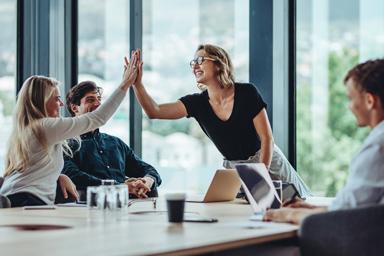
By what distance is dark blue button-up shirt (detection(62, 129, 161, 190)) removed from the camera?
11.3ft

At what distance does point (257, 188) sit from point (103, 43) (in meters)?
3.37

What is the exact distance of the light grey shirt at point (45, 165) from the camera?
108 inches

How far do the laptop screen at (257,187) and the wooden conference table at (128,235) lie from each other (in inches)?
2.8

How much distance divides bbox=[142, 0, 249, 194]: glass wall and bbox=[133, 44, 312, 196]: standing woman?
126 cm

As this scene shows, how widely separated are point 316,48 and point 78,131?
2.15m

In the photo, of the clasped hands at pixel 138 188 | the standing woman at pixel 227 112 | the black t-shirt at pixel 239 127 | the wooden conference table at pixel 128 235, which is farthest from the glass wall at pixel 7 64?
the wooden conference table at pixel 128 235

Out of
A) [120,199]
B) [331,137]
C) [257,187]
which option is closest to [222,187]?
[257,187]

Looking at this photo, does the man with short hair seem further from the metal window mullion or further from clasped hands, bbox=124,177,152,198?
the metal window mullion

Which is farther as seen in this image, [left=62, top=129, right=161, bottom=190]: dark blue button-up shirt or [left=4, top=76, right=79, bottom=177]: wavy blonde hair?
[left=62, top=129, right=161, bottom=190]: dark blue button-up shirt

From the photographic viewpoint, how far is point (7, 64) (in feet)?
15.4

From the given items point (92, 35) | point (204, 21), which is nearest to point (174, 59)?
point (204, 21)

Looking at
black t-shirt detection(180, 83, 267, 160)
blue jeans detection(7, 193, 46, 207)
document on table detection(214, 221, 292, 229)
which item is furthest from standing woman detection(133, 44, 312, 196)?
document on table detection(214, 221, 292, 229)

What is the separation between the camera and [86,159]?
11.7 ft

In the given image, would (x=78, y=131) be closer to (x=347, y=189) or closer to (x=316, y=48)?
(x=347, y=189)
